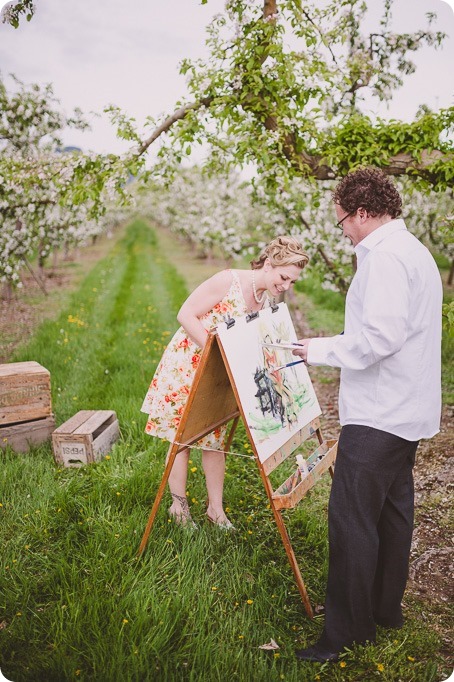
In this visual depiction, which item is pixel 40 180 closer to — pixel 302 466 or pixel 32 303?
pixel 302 466

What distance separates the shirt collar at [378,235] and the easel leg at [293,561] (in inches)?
58.6

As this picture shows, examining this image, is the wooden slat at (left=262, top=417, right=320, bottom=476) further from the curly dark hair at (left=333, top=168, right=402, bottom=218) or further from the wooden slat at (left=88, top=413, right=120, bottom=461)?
the wooden slat at (left=88, top=413, right=120, bottom=461)

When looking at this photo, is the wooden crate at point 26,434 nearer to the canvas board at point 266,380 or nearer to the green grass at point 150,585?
the green grass at point 150,585

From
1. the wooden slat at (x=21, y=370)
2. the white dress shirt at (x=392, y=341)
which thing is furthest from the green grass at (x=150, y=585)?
the white dress shirt at (x=392, y=341)

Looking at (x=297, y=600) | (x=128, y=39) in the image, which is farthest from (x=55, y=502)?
(x=128, y=39)

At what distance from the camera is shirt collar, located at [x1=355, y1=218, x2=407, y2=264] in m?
2.58

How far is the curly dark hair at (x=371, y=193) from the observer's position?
2625mm

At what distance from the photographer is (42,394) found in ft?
16.5

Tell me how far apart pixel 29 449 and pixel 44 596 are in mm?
1978

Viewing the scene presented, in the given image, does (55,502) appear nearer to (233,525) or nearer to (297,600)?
(233,525)

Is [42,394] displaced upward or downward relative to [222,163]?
downward

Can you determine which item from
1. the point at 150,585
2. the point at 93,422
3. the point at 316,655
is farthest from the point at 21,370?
the point at 316,655

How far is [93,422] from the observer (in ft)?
16.0

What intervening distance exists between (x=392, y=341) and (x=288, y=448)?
130 cm
